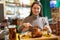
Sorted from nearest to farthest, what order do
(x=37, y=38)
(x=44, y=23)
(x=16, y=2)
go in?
(x=37, y=38)
(x=44, y=23)
(x=16, y=2)

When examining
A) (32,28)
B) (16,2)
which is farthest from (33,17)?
(16,2)

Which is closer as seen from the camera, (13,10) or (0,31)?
(0,31)

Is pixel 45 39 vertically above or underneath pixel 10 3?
underneath

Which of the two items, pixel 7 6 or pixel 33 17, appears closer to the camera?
pixel 33 17

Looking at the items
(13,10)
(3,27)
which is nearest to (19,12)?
(13,10)

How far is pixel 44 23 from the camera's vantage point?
0.66 metres

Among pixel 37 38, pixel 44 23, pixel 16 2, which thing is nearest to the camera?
pixel 37 38

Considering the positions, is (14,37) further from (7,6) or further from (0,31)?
(7,6)

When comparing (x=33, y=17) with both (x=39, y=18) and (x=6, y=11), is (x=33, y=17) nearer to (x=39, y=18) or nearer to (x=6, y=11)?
(x=39, y=18)

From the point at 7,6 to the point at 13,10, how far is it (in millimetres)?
63

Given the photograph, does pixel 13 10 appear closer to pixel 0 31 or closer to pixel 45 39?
pixel 0 31

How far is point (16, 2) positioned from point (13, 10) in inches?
3.5

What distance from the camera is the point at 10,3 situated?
37.9 inches

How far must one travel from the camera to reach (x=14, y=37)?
52 cm
